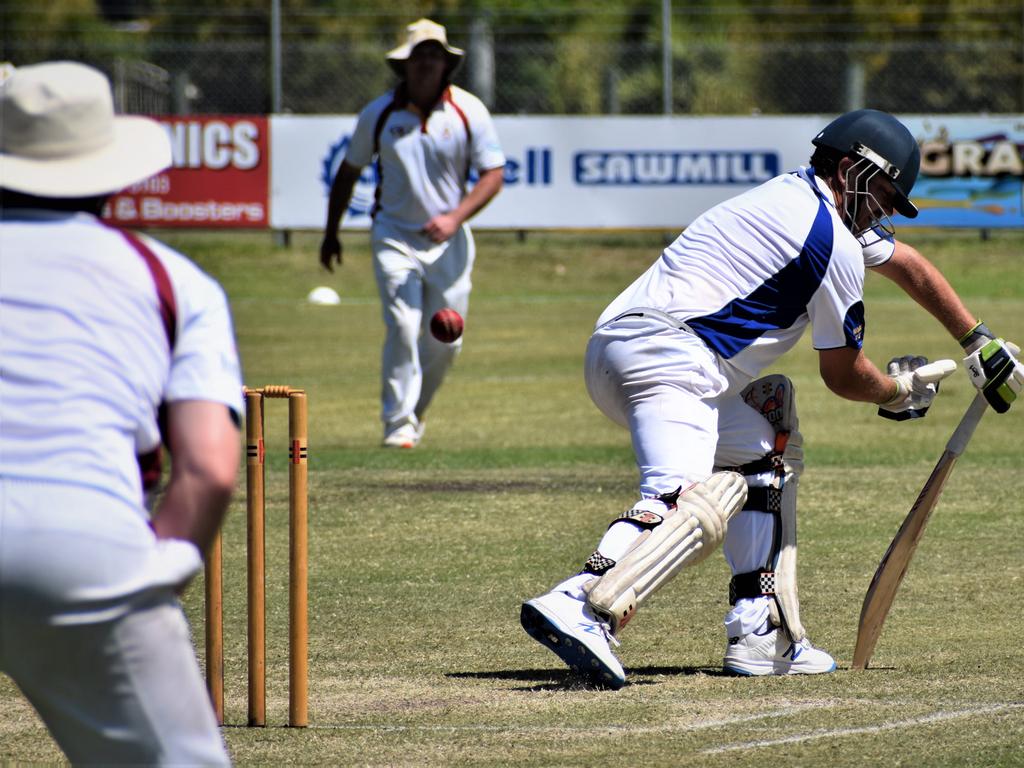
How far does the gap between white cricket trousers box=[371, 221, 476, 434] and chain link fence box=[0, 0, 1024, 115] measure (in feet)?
49.4

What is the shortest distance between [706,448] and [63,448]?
301 centimetres

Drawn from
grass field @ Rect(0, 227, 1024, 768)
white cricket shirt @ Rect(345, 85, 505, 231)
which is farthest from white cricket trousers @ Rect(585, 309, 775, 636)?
white cricket shirt @ Rect(345, 85, 505, 231)

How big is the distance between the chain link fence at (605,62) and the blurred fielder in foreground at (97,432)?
23302 millimetres

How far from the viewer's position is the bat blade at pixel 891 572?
576 cm

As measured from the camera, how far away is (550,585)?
7.22 metres

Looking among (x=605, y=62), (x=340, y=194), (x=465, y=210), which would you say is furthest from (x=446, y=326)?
(x=605, y=62)

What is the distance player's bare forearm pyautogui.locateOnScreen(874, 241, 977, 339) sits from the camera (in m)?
Answer: 6.14

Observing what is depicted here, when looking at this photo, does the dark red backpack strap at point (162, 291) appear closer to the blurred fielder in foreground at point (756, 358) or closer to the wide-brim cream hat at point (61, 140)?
the wide-brim cream hat at point (61, 140)

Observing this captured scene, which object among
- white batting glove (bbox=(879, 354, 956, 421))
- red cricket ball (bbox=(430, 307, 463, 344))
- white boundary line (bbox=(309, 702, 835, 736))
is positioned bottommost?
red cricket ball (bbox=(430, 307, 463, 344))

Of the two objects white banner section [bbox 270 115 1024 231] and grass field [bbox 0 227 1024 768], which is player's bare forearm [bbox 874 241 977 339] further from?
white banner section [bbox 270 115 1024 231]

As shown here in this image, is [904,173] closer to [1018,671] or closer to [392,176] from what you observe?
[1018,671]

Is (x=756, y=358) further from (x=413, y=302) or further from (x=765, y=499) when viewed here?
(x=413, y=302)

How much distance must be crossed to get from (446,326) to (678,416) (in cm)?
564

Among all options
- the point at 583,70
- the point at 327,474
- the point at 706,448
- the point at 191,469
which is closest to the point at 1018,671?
the point at 706,448
